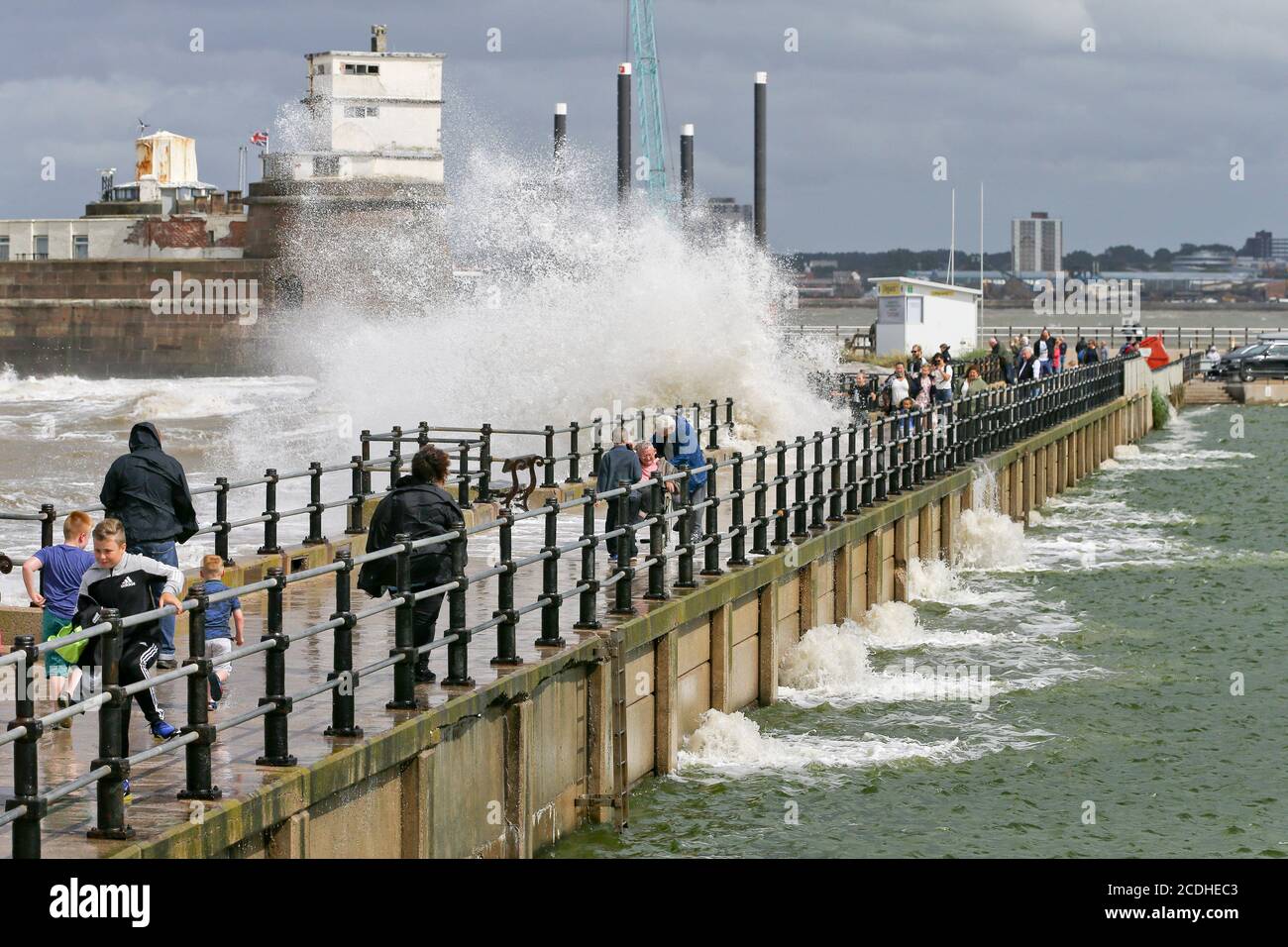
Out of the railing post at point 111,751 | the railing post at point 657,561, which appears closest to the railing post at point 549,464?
the railing post at point 657,561

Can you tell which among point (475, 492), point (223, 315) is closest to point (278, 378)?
point (223, 315)

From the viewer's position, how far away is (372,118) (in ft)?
314

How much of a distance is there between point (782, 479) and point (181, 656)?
7.63 m

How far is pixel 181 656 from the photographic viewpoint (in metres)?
12.6

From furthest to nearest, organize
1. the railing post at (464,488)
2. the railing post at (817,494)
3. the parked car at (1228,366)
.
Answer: the parked car at (1228,366)
the railing post at (464,488)
the railing post at (817,494)

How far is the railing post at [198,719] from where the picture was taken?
8.39m

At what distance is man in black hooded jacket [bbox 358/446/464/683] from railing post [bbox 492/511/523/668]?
556 millimetres

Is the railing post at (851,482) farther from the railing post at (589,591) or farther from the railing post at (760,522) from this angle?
the railing post at (589,591)

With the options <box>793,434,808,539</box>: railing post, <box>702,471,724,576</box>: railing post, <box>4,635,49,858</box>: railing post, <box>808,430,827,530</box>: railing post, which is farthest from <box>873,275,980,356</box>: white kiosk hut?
<box>4,635,49,858</box>: railing post

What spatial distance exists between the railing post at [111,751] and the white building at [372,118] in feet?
288

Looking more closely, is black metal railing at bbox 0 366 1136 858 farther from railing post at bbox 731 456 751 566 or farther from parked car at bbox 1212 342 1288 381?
parked car at bbox 1212 342 1288 381

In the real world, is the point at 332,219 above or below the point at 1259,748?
above
